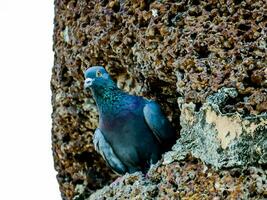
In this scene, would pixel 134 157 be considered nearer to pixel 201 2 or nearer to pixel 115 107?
pixel 115 107

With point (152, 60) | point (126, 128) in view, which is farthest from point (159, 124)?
point (152, 60)

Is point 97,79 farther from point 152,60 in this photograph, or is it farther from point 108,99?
point 152,60

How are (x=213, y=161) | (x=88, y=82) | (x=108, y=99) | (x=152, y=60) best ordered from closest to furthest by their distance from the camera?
(x=213, y=161), (x=152, y=60), (x=88, y=82), (x=108, y=99)

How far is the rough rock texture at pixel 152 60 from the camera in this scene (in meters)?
3.41

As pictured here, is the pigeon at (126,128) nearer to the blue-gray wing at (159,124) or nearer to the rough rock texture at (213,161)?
the blue-gray wing at (159,124)

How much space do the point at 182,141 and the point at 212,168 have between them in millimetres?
278

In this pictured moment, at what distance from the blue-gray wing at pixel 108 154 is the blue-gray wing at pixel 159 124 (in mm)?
289

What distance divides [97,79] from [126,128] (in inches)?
13.4

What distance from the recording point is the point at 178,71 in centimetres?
364

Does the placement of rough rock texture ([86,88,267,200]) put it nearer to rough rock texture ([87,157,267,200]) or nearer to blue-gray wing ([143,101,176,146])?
rough rock texture ([87,157,267,200])

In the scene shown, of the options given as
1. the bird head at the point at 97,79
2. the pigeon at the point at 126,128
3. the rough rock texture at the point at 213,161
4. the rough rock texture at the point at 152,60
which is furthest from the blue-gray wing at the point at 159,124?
the rough rock texture at the point at 213,161

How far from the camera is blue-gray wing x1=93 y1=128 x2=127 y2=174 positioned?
13.8ft

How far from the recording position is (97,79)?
13.0 feet

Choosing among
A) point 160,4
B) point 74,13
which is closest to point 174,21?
point 160,4
